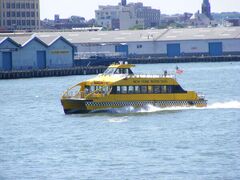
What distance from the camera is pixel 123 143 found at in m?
43.1

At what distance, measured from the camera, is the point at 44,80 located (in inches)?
4151

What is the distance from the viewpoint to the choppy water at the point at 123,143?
36250 mm

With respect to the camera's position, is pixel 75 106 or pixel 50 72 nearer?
pixel 75 106

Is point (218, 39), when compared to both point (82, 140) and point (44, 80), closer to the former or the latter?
point (44, 80)

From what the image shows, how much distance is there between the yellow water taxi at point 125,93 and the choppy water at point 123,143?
0.45 meters

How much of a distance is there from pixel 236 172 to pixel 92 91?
2090 cm

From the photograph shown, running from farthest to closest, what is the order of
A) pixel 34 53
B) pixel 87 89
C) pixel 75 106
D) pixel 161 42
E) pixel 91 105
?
1. pixel 161 42
2. pixel 34 53
3. pixel 87 89
4. pixel 75 106
5. pixel 91 105

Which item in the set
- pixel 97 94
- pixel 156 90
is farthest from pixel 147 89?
pixel 97 94

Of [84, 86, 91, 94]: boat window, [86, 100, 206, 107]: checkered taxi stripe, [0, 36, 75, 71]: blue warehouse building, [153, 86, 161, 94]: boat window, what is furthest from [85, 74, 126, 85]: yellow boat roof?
[0, 36, 75, 71]: blue warehouse building

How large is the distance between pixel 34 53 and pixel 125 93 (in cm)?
6049

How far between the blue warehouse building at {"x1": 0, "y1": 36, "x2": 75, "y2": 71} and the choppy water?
47.0m

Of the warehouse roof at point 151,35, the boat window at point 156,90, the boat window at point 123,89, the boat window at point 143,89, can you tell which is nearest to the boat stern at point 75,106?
the boat window at point 123,89

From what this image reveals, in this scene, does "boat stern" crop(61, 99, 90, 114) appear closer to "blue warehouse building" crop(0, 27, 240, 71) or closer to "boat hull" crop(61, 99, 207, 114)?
"boat hull" crop(61, 99, 207, 114)

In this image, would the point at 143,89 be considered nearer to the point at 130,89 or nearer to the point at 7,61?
the point at 130,89
